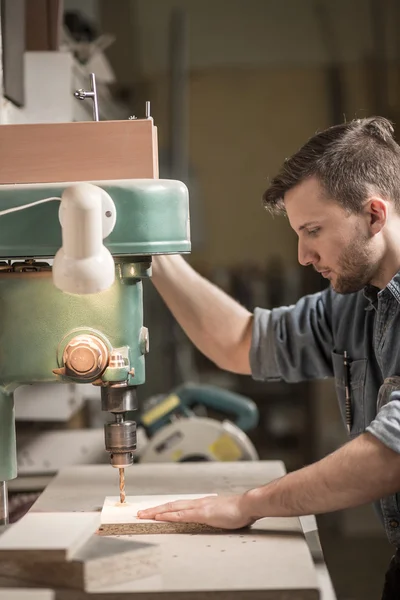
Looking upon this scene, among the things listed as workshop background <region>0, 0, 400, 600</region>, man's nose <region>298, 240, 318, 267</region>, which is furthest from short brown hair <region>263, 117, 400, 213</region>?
workshop background <region>0, 0, 400, 600</region>

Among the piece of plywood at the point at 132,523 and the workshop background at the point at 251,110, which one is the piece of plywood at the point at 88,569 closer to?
the piece of plywood at the point at 132,523

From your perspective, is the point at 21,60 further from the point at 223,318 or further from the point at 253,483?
the point at 253,483

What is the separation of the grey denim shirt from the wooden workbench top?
278mm

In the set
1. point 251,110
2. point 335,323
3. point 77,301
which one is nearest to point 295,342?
point 335,323

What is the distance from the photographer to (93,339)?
1385mm

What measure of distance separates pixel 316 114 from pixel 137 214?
120 inches

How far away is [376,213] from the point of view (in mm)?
1749

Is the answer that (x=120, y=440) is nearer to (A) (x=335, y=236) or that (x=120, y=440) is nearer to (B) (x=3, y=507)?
(B) (x=3, y=507)

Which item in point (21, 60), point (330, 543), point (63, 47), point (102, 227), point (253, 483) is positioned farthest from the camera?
point (330, 543)

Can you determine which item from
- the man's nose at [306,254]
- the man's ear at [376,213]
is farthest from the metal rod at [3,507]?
the man's ear at [376,213]

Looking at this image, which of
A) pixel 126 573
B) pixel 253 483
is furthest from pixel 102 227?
pixel 253 483

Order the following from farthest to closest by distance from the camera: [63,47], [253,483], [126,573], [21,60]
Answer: [63,47]
[21,60]
[253,483]
[126,573]

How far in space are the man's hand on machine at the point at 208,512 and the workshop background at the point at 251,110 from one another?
265cm

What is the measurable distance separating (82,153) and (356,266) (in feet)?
2.16
